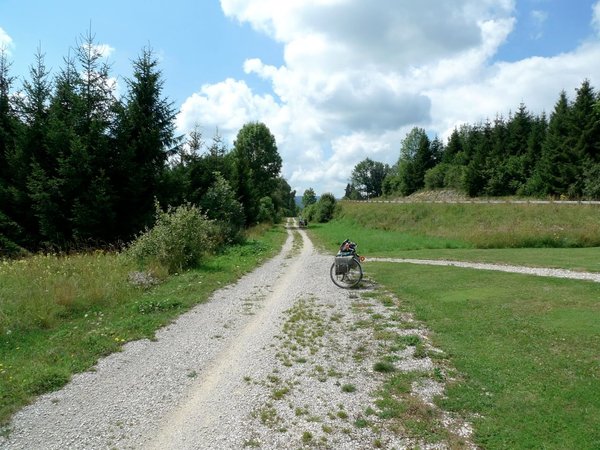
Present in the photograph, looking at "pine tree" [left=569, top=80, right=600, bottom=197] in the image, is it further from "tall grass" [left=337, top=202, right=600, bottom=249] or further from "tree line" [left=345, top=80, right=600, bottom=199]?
"tall grass" [left=337, top=202, right=600, bottom=249]

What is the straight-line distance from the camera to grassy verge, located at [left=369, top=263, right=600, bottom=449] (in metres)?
4.51

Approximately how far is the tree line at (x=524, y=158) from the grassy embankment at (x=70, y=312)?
1416cm

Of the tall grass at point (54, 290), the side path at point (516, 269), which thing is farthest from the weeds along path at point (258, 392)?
the side path at point (516, 269)

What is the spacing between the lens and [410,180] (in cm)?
7938

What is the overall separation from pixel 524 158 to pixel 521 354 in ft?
180

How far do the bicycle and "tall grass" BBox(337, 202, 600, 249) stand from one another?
1289 centimetres

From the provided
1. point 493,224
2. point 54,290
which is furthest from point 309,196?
point 54,290

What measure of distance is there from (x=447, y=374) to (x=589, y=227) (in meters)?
24.0

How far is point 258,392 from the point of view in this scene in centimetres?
552

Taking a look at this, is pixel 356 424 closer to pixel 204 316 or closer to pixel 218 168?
pixel 204 316

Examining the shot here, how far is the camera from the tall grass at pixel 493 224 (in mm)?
23344

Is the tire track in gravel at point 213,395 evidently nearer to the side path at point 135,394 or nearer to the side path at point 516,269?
the side path at point 135,394

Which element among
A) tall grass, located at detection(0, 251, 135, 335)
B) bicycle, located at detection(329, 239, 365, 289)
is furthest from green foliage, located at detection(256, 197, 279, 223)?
tall grass, located at detection(0, 251, 135, 335)

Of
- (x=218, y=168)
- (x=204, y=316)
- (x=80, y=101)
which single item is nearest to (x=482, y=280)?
(x=204, y=316)
